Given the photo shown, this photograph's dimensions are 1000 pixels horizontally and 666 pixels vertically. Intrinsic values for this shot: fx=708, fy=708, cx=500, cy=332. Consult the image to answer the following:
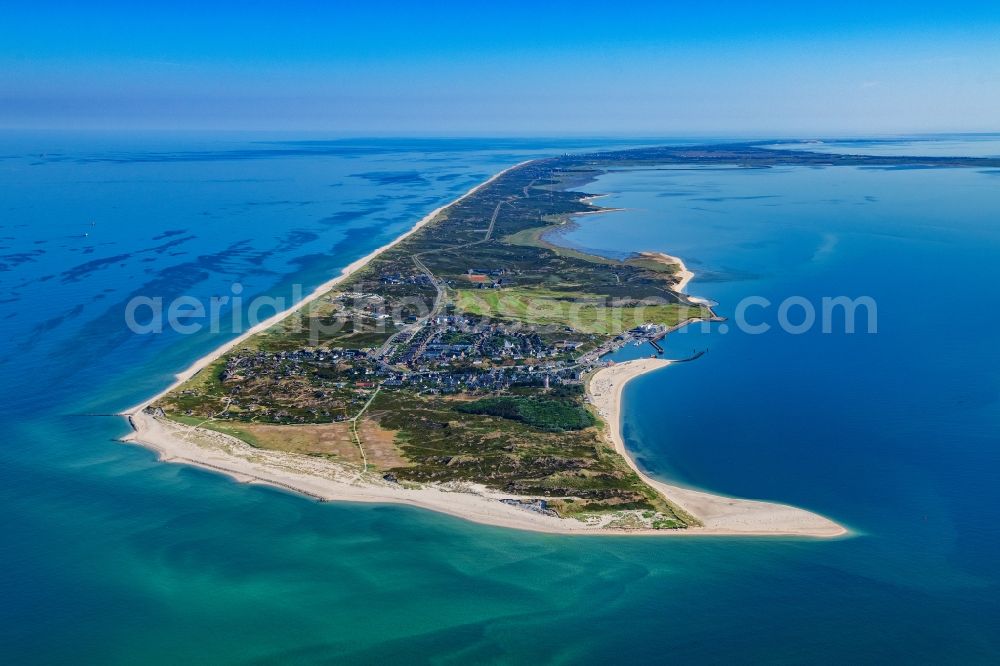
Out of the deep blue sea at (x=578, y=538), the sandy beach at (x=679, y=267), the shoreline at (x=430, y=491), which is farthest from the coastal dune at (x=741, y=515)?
the sandy beach at (x=679, y=267)

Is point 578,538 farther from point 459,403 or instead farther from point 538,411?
point 459,403

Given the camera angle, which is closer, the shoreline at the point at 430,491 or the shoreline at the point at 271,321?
the shoreline at the point at 430,491

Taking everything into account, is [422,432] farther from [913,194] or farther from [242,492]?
[913,194]

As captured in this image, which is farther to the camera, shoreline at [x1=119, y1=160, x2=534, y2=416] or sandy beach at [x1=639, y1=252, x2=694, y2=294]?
sandy beach at [x1=639, y1=252, x2=694, y2=294]

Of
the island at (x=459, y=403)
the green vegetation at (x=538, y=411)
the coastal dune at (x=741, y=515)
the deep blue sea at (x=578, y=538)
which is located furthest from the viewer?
the green vegetation at (x=538, y=411)

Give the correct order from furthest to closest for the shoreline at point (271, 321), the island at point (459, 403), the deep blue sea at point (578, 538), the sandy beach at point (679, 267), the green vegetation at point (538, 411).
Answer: the sandy beach at point (679, 267), the shoreline at point (271, 321), the green vegetation at point (538, 411), the island at point (459, 403), the deep blue sea at point (578, 538)

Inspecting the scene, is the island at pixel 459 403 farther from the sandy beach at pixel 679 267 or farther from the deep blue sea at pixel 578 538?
the deep blue sea at pixel 578 538

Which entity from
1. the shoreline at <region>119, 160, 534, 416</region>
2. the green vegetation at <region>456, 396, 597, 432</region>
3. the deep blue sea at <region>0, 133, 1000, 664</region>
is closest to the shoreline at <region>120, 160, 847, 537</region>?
the shoreline at <region>119, 160, 534, 416</region>

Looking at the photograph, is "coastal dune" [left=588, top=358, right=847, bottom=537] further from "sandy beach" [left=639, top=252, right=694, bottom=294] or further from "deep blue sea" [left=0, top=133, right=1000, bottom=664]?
"sandy beach" [left=639, top=252, right=694, bottom=294]
